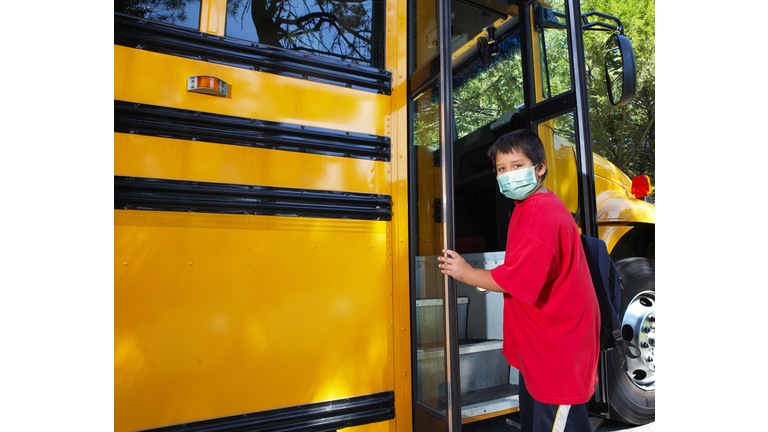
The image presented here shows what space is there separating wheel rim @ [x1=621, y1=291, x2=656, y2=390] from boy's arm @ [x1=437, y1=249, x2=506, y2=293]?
1.55 m

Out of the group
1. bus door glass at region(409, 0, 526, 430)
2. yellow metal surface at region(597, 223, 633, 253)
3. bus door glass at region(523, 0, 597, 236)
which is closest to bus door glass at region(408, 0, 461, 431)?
bus door glass at region(409, 0, 526, 430)

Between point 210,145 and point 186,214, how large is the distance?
0.26 metres

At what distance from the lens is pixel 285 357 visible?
1499 millimetres

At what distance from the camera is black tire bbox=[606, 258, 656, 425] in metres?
2.27

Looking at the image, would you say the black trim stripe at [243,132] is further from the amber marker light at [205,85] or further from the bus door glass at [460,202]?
the bus door glass at [460,202]

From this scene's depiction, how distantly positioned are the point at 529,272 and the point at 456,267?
28 cm

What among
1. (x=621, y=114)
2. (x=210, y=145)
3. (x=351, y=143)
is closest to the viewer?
(x=210, y=145)

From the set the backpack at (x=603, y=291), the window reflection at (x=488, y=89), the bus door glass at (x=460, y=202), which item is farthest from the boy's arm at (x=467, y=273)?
the window reflection at (x=488, y=89)

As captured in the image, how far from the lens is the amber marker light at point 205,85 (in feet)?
4.65

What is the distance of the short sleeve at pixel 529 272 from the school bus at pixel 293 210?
0.36 metres

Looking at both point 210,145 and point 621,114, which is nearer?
point 210,145

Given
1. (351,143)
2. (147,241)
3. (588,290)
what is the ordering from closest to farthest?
(588,290)
(147,241)
(351,143)

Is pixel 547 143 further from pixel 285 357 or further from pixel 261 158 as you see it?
pixel 285 357

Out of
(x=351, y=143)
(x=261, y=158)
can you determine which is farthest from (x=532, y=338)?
(x=261, y=158)
